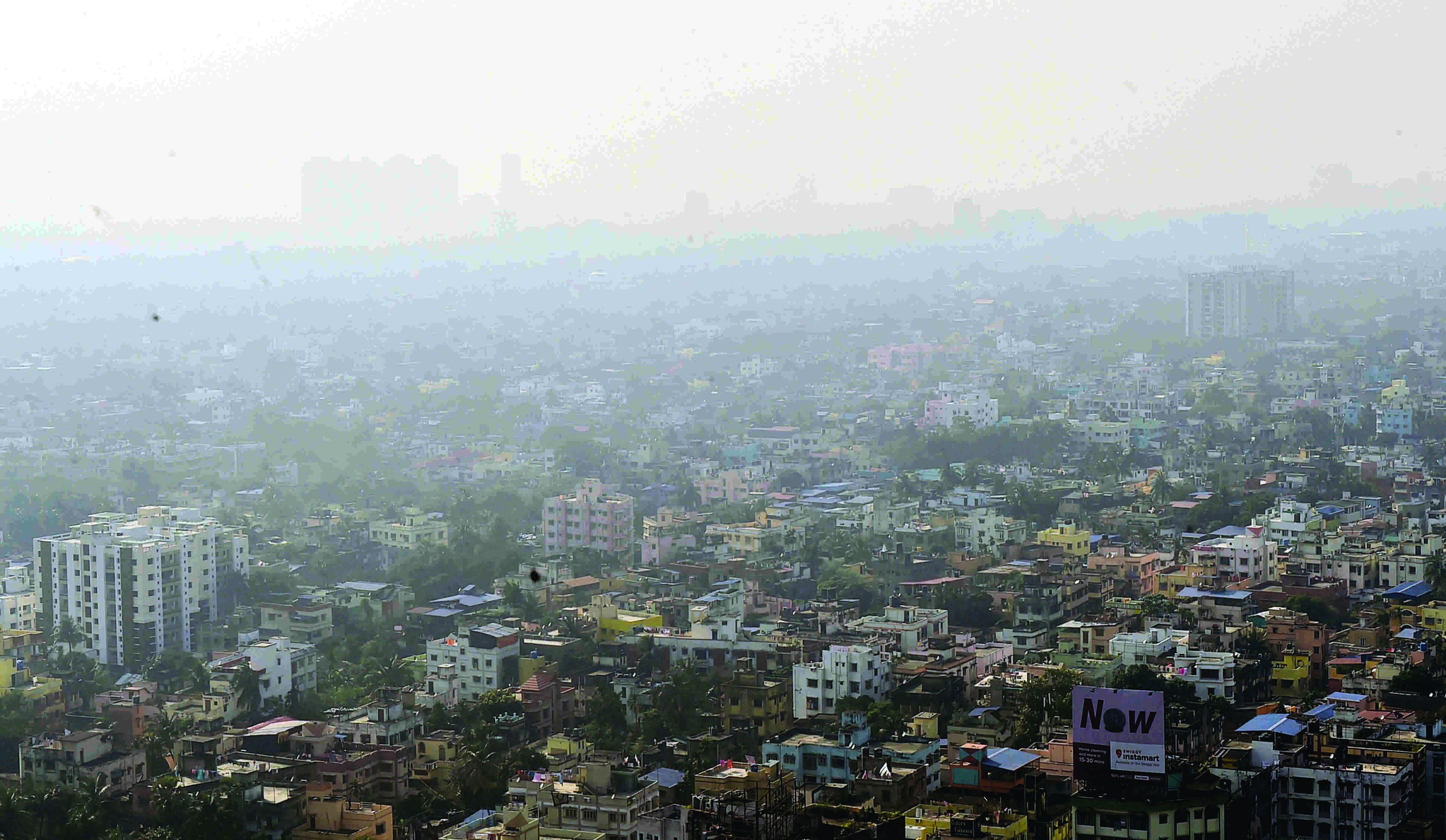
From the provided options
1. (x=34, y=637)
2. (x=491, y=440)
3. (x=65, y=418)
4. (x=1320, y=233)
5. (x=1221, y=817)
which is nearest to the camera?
(x=1221, y=817)

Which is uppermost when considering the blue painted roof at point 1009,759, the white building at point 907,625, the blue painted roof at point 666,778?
the blue painted roof at point 1009,759

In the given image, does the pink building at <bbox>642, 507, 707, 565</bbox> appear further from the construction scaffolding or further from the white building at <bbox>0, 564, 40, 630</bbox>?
the construction scaffolding

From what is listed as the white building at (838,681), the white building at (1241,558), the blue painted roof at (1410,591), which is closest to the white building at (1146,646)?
the white building at (838,681)

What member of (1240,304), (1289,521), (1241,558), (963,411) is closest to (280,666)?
(1241,558)

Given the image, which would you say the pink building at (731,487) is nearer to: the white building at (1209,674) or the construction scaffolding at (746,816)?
the white building at (1209,674)

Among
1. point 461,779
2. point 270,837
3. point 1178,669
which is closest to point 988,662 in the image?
point 1178,669

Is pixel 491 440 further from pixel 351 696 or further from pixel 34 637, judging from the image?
pixel 351 696

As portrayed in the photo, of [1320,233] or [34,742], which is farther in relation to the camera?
[1320,233]
